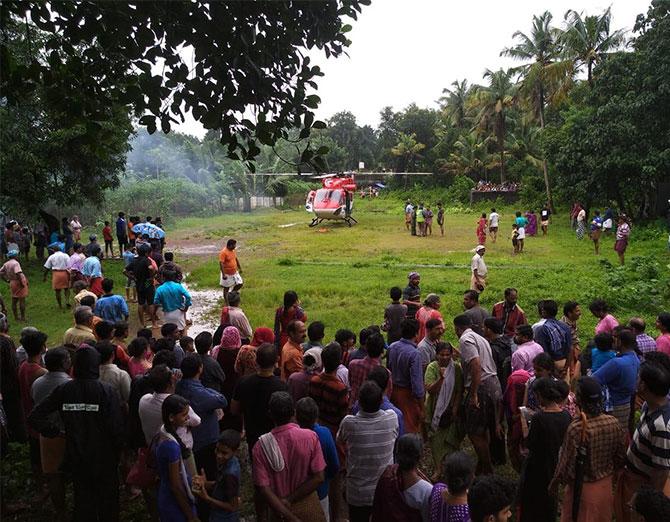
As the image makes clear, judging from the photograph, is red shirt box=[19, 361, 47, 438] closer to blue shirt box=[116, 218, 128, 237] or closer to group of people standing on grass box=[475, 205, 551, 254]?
blue shirt box=[116, 218, 128, 237]

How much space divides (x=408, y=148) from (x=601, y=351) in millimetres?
45617

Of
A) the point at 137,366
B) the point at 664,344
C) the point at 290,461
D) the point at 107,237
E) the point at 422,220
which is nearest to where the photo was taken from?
the point at 290,461

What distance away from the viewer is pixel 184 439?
3.89 m

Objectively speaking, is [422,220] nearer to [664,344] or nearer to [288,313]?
[288,313]

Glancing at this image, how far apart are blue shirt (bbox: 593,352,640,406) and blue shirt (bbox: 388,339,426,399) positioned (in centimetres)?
145

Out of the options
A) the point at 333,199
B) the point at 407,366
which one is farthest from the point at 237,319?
the point at 333,199

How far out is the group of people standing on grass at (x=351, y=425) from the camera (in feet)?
11.2

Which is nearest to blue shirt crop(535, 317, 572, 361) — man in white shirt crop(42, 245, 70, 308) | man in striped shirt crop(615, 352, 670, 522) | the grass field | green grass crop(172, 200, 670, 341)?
the grass field

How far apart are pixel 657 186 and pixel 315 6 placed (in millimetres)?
22401

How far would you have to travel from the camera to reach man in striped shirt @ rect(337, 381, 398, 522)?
147 inches

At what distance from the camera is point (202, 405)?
4285 millimetres

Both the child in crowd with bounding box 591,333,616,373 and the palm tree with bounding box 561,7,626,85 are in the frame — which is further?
the palm tree with bounding box 561,7,626,85

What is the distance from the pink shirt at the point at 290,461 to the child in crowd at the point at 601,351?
3057mm

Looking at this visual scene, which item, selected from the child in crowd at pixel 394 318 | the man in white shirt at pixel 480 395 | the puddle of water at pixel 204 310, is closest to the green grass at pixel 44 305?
the puddle of water at pixel 204 310
